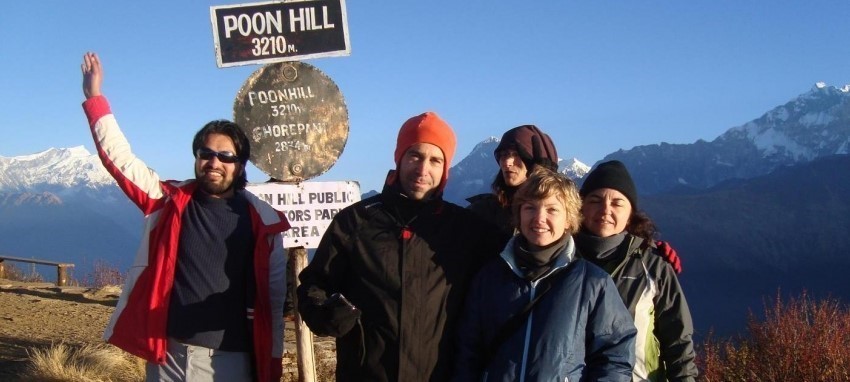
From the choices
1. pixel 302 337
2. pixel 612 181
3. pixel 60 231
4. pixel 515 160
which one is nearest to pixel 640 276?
pixel 612 181

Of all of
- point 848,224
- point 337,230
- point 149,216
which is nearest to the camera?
point 337,230

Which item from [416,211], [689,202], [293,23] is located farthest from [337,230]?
[689,202]

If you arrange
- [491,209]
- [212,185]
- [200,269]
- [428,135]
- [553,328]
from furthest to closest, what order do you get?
[491,209], [212,185], [200,269], [428,135], [553,328]

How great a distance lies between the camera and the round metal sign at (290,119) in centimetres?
446

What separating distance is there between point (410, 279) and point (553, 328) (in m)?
0.56

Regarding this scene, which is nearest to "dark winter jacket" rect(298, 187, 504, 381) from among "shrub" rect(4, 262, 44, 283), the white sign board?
the white sign board

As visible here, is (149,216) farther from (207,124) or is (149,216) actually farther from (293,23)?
(293,23)

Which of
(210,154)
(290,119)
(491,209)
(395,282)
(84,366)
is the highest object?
(290,119)

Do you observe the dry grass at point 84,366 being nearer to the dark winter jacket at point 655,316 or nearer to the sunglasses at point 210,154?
the sunglasses at point 210,154

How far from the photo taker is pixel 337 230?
2.96 metres

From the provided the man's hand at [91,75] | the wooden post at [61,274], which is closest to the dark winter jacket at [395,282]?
the man's hand at [91,75]

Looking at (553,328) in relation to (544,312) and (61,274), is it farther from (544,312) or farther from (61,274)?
(61,274)

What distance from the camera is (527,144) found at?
3840 mm

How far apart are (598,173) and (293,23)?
7.04 feet
